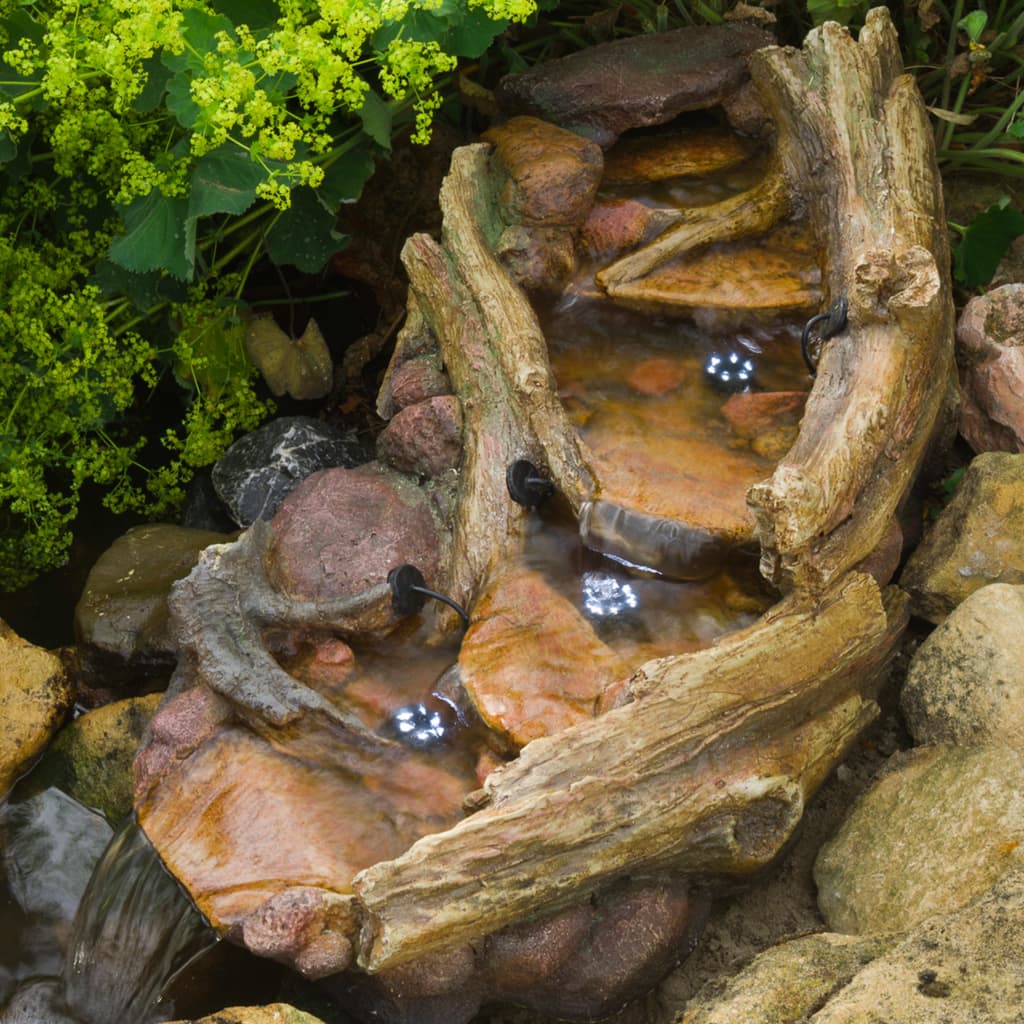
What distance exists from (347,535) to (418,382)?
62 centimetres

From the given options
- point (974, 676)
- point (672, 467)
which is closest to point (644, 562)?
point (672, 467)

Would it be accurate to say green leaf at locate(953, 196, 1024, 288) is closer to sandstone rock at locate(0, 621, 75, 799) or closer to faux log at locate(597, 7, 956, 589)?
faux log at locate(597, 7, 956, 589)

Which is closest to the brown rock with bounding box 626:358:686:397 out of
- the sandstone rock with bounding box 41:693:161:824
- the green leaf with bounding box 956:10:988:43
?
the green leaf with bounding box 956:10:988:43

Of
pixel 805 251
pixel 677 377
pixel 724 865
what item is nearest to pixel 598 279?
pixel 677 377

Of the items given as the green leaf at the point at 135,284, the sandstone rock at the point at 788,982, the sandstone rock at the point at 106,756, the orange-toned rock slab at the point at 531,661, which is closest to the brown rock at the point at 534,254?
the orange-toned rock slab at the point at 531,661

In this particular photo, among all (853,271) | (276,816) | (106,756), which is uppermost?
(853,271)

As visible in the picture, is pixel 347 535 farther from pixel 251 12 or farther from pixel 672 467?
pixel 251 12

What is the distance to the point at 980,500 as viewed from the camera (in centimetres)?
351

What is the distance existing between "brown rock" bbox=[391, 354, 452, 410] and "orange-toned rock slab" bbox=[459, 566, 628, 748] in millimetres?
783

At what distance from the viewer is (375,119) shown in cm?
380

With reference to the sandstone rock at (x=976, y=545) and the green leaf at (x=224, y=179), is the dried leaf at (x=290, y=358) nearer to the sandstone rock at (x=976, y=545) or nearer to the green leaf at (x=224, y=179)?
the green leaf at (x=224, y=179)

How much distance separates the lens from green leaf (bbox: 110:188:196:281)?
360cm

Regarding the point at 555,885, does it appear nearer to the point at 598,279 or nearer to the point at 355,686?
the point at 355,686

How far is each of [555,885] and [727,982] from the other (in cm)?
42
